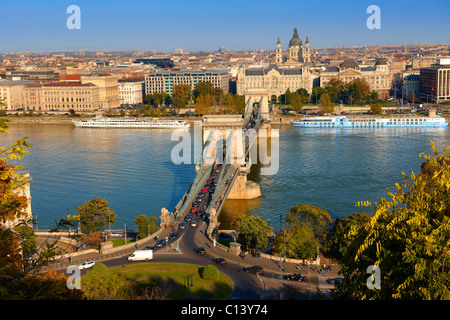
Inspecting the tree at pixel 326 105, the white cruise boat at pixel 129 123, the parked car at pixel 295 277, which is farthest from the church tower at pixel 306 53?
the parked car at pixel 295 277

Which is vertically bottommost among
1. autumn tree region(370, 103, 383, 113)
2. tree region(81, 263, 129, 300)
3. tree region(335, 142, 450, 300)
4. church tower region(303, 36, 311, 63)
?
tree region(81, 263, 129, 300)

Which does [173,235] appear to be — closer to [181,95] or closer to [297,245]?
[297,245]

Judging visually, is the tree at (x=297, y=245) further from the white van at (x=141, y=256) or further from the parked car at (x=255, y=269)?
the white van at (x=141, y=256)

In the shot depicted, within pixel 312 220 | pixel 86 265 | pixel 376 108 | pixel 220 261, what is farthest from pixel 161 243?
pixel 376 108

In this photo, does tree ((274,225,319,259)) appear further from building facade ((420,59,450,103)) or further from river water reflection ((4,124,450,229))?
building facade ((420,59,450,103))

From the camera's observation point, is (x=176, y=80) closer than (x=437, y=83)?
No

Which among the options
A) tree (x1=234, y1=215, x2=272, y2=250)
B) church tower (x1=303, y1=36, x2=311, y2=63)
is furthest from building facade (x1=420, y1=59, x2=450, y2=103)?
tree (x1=234, y1=215, x2=272, y2=250)
